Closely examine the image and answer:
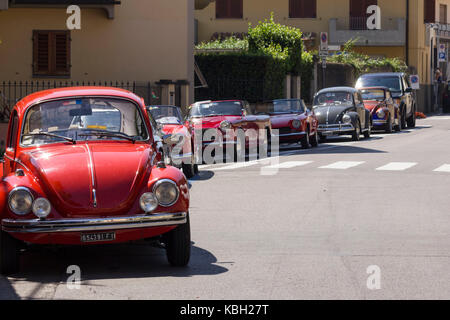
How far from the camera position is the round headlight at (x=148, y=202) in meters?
8.94

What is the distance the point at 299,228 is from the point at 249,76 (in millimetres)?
24318

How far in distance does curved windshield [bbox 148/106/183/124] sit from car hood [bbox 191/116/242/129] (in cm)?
256

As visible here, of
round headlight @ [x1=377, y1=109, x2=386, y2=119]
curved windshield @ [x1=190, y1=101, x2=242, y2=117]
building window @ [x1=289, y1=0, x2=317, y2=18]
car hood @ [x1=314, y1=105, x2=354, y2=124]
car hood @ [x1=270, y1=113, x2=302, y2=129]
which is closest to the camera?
curved windshield @ [x1=190, y1=101, x2=242, y2=117]

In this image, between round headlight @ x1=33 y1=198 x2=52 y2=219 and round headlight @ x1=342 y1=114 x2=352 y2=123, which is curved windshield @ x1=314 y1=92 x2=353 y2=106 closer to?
round headlight @ x1=342 y1=114 x2=352 y2=123

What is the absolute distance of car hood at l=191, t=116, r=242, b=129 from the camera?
23.1 m

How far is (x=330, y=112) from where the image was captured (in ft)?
100.0

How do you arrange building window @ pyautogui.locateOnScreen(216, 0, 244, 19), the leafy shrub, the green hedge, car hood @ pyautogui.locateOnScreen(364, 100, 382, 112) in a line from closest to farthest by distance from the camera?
car hood @ pyautogui.locateOnScreen(364, 100, 382, 112), the green hedge, the leafy shrub, building window @ pyautogui.locateOnScreen(216, 0, 244, 19)

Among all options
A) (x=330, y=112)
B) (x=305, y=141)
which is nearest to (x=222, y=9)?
(x=330, y=112)

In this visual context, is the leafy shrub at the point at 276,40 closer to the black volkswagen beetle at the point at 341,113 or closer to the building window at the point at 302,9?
the black volkswagen beetle at the point at 341,113

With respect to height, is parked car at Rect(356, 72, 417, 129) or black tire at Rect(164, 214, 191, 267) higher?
parked car at Rect(356, 72, 417, 129)

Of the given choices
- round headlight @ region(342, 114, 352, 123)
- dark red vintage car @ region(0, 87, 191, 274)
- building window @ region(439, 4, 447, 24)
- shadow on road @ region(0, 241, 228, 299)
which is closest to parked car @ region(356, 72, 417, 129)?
round headlight @ region(342, 114, 352, 123)

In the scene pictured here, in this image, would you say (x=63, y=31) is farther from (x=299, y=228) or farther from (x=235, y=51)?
(x=299, y=228)

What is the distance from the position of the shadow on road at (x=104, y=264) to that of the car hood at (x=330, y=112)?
19956mm
